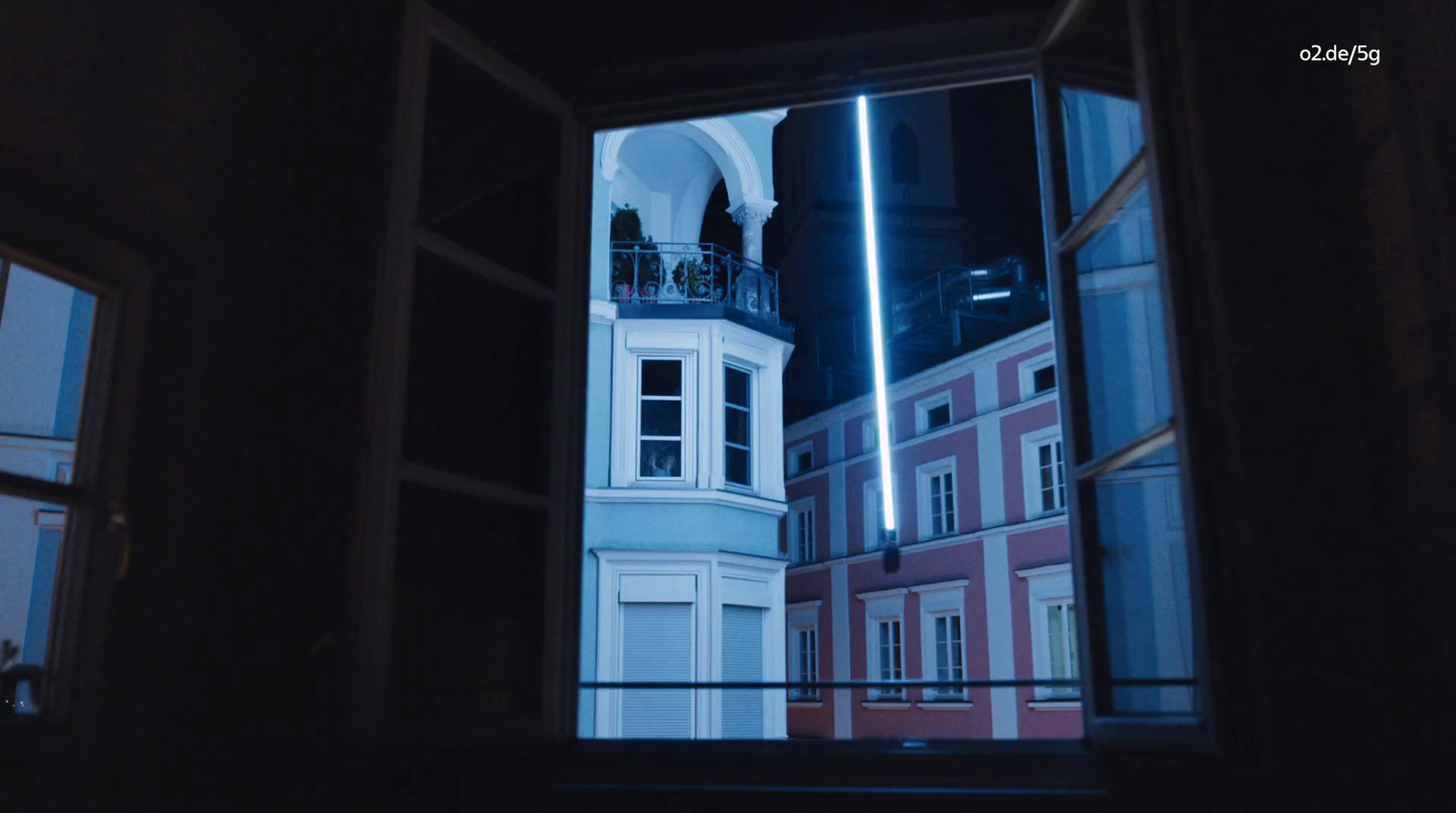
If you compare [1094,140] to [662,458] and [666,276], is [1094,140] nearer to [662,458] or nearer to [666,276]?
[662,458]

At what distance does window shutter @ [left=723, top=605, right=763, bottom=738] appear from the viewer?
1117 cm

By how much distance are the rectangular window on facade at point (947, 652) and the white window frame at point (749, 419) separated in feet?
17.6

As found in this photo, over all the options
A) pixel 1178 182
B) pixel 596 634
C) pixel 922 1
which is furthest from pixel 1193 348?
pixel 596 634

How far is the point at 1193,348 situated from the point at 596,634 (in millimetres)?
9652

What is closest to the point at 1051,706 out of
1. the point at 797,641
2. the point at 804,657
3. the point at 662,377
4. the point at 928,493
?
the point at 928,493

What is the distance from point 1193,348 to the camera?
4.89 ft

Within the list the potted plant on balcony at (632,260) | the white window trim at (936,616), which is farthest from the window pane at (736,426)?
the white window trim at (936,616)

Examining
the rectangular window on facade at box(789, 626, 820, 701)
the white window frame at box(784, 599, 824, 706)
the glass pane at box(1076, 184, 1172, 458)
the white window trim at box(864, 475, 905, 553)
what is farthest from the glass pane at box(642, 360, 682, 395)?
the glass pane at box(1076, 184, 1172, 458)

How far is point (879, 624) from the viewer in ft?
58.4

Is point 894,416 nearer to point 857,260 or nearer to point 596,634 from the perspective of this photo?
point 857,260

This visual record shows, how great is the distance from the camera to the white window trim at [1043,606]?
13977 millimetres

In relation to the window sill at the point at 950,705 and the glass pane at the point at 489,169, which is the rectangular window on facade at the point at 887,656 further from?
the glass pane at the point at 489,169

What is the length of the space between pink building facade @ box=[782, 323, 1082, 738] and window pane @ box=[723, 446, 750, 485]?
3.71 meters

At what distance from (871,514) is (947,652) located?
2866mm
